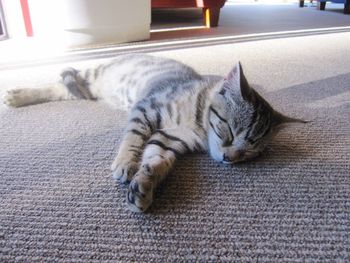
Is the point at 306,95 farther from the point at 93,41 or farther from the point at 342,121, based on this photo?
the point at 93,41

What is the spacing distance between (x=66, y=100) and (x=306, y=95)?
37.4 inches

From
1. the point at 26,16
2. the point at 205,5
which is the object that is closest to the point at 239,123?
the point at 26,16

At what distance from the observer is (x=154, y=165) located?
0.76 m

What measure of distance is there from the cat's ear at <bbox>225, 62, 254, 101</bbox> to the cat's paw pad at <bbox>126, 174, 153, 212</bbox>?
0.33m

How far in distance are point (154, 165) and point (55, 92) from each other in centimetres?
66

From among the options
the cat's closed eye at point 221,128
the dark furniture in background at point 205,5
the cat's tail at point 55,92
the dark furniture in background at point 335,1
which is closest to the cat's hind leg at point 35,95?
the cat's tail at point 55,92

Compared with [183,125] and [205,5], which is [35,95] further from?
[205,5]

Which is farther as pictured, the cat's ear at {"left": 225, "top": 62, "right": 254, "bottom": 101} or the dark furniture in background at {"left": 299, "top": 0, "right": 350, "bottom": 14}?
the dark furniture in background at {"left": 299, "top": 0, "right": 350, "bottom": 14}

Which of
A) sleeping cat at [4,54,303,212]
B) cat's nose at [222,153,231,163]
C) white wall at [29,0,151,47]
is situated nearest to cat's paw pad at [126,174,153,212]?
sleeping cat at [4,54,303,212]

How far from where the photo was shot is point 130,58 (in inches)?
54.0

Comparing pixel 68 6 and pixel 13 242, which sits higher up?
pixel 68 6

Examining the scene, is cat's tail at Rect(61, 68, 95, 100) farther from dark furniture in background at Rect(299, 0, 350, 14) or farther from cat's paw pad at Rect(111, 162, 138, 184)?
dark furniture in background at Rect(299, 0, 350, 14)

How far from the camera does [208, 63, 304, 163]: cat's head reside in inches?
32.3

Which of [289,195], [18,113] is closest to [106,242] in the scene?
[289,195]
